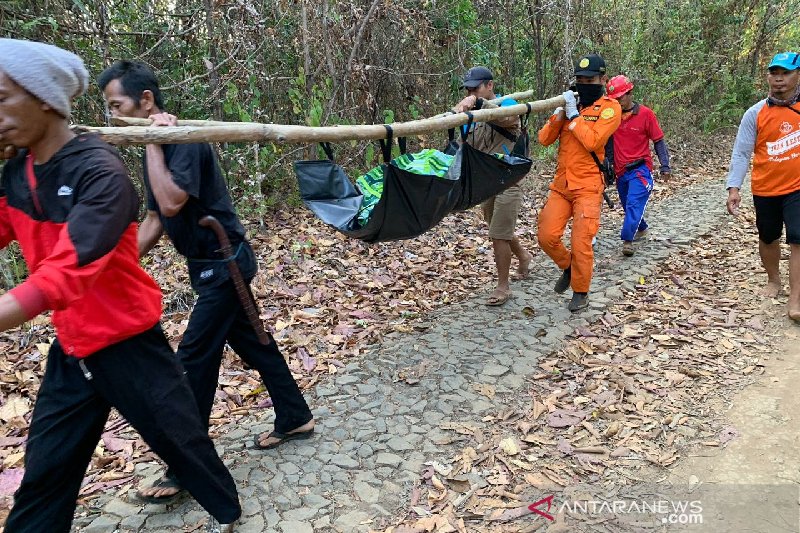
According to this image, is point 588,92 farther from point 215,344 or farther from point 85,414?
point 85,414

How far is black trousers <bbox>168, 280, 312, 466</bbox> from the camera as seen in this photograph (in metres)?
2.83

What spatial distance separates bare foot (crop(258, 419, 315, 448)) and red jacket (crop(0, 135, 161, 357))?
1.34 m

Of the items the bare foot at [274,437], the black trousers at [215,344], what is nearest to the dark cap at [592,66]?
the black trousers at [215,344]

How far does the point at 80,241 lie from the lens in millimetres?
1783

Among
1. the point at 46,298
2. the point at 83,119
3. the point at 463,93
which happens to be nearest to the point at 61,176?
the point at 46,298

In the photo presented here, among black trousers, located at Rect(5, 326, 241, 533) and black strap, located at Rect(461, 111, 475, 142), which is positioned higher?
black strap, located at Rect(461, 111, 475, 142)

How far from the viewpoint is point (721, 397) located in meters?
3.73

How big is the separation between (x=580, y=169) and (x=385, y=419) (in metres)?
2.73

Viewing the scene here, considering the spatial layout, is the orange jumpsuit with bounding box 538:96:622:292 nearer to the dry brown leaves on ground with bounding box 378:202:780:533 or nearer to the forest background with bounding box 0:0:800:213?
the dry brown leaves on ground with bounding box 378:202:780:533

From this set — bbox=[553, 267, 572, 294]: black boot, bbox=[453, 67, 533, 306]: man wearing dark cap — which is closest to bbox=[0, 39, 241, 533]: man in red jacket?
bbox=[453, 67, 533, 306]: man wearing dark cap

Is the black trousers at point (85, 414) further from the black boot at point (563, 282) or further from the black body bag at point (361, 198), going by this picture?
the black boot at point (563, 282)

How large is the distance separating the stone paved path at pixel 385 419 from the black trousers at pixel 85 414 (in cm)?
69

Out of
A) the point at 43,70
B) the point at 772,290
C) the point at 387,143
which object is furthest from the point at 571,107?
the point at 43,70

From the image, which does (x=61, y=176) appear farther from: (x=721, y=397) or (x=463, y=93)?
(x=463, y=93)
